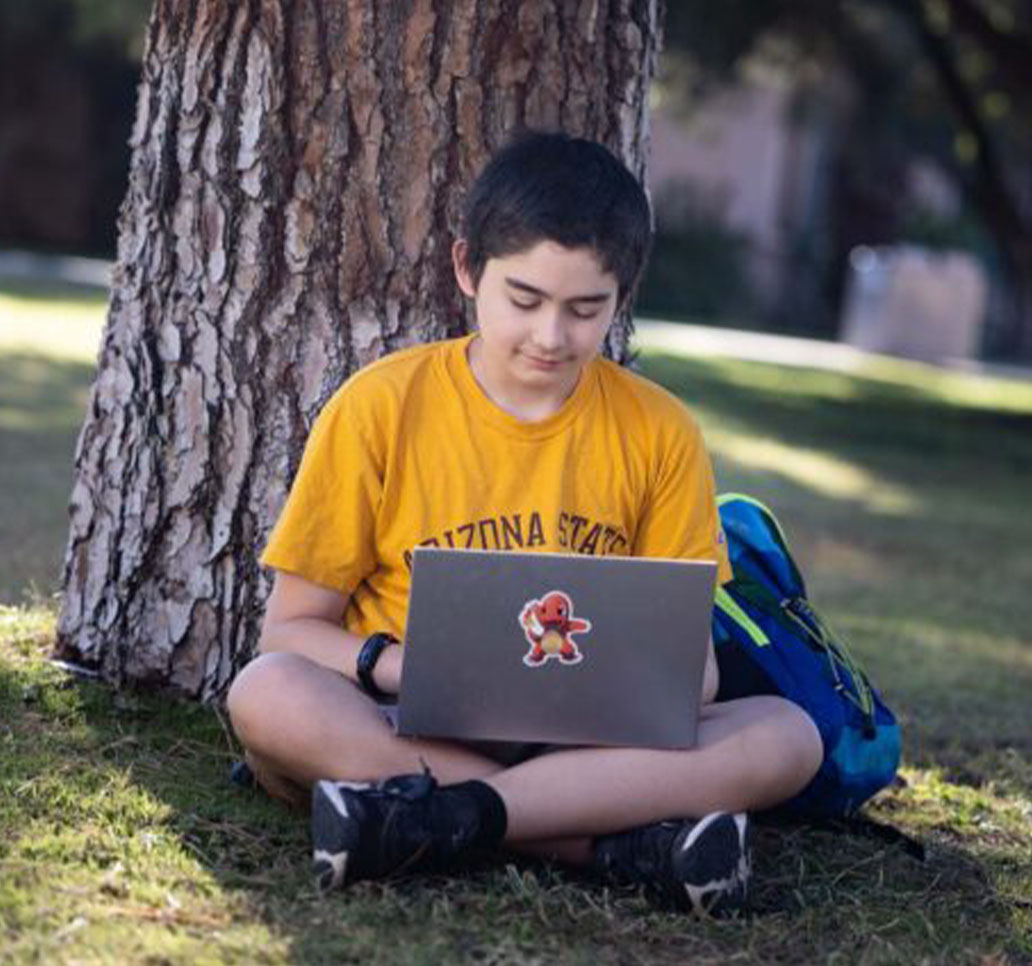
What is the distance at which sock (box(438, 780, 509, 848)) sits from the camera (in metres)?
3.39

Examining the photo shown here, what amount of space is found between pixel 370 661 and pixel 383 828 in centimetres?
36

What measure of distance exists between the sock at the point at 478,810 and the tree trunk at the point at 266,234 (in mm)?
1028

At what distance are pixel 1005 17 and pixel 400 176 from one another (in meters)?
13.7

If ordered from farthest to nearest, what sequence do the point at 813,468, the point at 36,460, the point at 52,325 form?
the point at 52,325 < the point at 813,468 < the point at 36,460

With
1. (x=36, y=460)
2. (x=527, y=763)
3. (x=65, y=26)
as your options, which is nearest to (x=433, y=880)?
(x=527, y=763)

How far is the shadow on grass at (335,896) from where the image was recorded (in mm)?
3152

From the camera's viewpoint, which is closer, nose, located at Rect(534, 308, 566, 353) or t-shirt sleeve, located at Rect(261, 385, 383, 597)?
nose, located at Rect(534, 308, 566, 353)

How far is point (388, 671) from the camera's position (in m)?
3.58

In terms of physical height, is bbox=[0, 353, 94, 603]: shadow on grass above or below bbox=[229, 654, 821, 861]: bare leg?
below

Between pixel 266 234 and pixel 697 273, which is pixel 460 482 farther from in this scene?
pixel 697 273

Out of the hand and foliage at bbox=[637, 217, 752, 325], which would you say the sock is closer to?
the hand

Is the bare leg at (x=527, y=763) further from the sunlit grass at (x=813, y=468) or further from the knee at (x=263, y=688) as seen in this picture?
the sunlit grass at (x=813, y=468)

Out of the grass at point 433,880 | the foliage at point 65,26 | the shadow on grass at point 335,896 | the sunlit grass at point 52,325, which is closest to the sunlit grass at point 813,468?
the grass at point 433,880

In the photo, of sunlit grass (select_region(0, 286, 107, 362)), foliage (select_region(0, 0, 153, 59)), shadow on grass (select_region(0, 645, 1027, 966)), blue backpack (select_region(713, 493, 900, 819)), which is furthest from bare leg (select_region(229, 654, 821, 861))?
foliage (select_region(0, 0, 153, 59))
